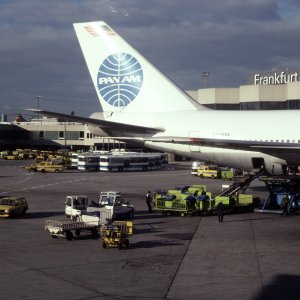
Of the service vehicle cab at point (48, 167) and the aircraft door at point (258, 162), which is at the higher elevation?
the aircraft door at point (258, 162)

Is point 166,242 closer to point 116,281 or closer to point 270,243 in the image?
point 270,243

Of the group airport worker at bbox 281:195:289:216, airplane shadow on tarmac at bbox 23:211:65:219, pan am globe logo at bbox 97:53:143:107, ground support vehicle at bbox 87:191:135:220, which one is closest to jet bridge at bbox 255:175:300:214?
airport worker at bbox 281:195:289:216

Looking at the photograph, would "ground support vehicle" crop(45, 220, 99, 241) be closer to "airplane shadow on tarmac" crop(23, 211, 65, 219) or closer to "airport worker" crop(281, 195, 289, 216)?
"airplane shadow on tarmac" crop(23, 211, 65, 219)

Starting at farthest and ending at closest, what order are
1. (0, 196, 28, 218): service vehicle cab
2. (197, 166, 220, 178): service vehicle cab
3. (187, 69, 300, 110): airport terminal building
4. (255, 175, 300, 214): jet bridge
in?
1. (187, 69, 300, 110): airport terminal building
2. (197, 166, 220, 178): service vehicle cab
3. (255, 175, 300, 214): jet bridge
4. (0, 196, 28, 218): service vehicle cab

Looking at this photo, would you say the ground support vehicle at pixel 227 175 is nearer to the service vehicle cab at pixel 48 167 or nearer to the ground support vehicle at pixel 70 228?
the service vehicle cab at pixel 48 167

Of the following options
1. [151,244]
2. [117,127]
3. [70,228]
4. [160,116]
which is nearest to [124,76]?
[160,116]

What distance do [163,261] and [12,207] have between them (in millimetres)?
16180

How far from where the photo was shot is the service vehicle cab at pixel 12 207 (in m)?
36.6

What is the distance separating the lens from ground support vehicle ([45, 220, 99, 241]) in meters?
28.3

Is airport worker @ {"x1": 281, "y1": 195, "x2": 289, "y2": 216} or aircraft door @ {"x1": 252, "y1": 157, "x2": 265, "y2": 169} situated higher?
aircraft door @ {"x1": 252, "y1": 157, "x2": 265, "y2": 169}

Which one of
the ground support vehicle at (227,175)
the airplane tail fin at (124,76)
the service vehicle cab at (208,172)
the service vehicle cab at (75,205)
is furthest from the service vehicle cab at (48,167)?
the service vehicle cab at (75,205)

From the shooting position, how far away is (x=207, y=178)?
244 feet

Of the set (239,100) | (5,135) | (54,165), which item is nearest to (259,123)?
(54,165)

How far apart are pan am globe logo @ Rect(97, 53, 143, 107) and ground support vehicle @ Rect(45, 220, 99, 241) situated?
1633 cm
